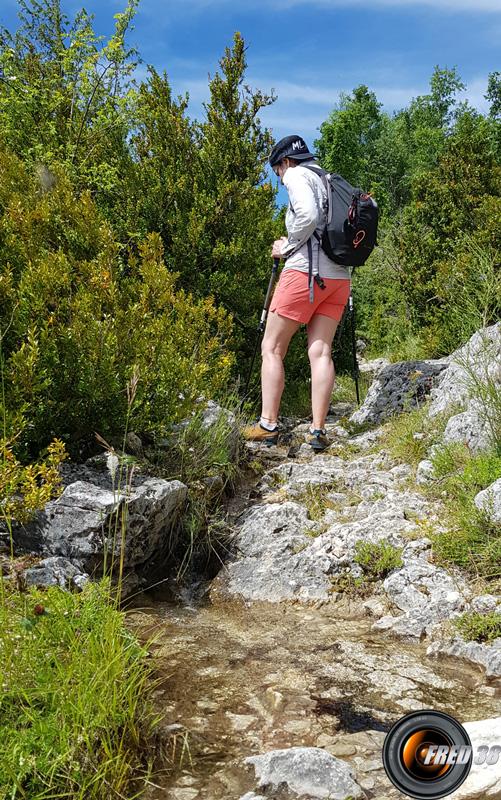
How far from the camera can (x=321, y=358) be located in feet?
18.7

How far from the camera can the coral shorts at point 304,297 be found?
550 centimetres

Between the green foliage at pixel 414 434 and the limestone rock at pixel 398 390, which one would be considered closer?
the green foliage at pixel 414 434

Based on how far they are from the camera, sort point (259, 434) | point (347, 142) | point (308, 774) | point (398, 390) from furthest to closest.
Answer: point (347, 142) → point (398, 390) → point (259, 434) → point (308, 774)

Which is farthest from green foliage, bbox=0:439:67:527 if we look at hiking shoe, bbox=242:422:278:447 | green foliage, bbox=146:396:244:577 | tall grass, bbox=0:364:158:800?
hiking shoe, bbox=242:422:278:447

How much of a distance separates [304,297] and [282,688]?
3.37 meters

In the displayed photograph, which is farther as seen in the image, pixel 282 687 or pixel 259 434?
pixel 259 434

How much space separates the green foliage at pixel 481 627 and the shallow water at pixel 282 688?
0.17 m

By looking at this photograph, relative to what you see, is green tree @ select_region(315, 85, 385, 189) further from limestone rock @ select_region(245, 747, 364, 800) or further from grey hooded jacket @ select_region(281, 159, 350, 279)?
limestone rock @ select_region(245, 747, 364, 800)

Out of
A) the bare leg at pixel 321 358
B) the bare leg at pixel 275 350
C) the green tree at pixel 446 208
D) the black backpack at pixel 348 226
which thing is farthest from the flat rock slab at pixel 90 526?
the green tree at pixel 446 208

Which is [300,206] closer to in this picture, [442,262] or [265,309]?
[265,309]

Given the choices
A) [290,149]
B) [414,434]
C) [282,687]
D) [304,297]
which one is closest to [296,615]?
[282,687]

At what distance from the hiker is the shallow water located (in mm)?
2348

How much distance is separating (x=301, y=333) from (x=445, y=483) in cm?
377

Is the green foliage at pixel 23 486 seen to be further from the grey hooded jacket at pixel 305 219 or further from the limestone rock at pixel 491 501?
the grey hooded jacket at pixel 305 219
